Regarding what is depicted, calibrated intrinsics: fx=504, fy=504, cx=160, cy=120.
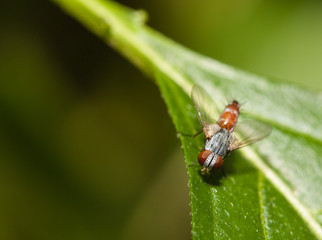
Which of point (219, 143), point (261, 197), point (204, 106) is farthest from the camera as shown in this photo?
point (204, 106)

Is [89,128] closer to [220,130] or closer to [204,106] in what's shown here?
[204,106]

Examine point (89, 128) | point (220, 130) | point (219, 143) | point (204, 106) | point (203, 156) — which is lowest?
point (203, 156)

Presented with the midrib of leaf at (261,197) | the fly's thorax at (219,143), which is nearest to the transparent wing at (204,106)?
the fly's thorax at (219,143)

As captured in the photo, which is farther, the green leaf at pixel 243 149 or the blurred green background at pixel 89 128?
the blurred green background at pixel 89 128

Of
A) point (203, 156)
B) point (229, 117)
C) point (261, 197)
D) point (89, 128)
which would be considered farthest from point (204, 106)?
point (89, 128)

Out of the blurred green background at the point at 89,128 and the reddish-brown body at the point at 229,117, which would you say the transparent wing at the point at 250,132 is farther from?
the blurred green background at the point at 89,128

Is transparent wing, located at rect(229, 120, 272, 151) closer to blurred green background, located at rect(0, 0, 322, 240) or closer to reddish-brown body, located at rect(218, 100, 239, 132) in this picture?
reddish-brown body, located at rect(218, 100, 239, 132)
